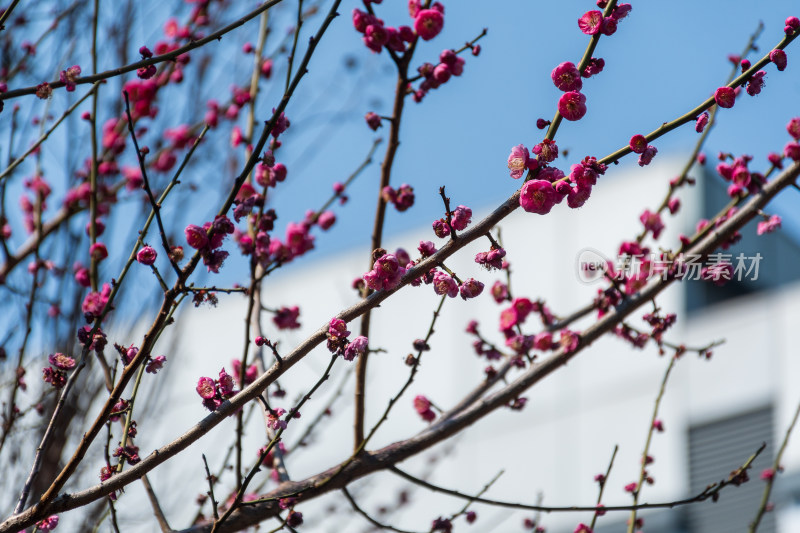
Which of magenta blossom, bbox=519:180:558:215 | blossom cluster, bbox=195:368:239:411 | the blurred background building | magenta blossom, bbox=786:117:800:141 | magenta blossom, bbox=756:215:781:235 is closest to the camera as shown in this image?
magenta blossom, bbox=519:180:558:215

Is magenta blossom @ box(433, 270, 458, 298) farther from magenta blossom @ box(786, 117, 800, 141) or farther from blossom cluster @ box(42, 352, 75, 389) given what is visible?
magenta blossom @ box(786, 117, 800, 141)

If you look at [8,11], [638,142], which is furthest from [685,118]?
[8,11]

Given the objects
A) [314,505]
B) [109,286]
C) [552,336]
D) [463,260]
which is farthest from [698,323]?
[109,286]

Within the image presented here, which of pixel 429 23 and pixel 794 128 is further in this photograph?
pixel 794 128

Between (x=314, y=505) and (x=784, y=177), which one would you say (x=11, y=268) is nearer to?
(x=784, y=177)

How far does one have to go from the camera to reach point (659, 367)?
13602mm

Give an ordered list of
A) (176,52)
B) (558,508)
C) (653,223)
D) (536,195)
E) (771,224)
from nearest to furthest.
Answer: (536,195) < (176,52) < (558,508) < (771,224) < (653,223)

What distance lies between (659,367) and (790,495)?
8.80ft

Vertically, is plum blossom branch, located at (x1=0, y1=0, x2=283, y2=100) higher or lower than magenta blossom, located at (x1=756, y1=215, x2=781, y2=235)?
higher

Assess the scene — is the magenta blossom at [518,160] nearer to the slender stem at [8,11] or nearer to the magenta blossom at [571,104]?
the magenta blossom at [571,104]

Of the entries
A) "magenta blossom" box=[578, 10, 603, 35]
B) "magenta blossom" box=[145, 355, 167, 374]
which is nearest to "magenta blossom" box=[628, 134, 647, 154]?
"magenta blossom" box=[578, 10, 603, 35]

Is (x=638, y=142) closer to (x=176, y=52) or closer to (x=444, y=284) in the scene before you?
(x=444, y=284)

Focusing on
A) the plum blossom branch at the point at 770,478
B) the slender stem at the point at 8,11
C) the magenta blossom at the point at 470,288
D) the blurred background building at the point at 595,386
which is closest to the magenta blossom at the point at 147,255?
the slender stem at the point at 8,11

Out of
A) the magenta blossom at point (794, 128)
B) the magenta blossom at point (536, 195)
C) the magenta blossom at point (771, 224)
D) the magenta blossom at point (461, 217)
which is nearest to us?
the magenta blossom at point (536, 195)
